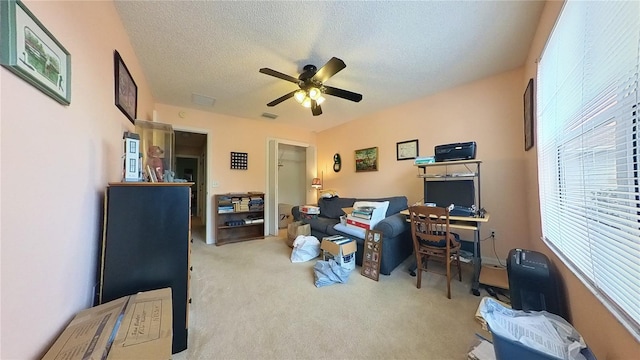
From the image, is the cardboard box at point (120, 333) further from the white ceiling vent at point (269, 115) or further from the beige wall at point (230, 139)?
the white ceiling vent at point (269, 115)

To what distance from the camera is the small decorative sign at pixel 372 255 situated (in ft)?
7.85

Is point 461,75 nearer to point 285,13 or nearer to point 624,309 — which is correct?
point 285,13

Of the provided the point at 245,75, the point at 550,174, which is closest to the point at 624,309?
the point at 550,174

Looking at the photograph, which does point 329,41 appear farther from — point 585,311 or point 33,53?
point 585,311

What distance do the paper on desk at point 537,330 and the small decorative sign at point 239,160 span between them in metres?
4.13

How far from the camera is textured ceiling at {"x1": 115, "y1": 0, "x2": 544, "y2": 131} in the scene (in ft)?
5.45

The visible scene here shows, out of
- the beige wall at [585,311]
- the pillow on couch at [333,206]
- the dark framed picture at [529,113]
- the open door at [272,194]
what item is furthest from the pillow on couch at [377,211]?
the open door at [272,194]

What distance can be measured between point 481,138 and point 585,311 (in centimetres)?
228

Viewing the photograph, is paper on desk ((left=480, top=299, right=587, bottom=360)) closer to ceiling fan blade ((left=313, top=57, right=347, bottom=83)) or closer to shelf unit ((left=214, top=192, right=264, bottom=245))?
ceiling fan blade ((left=313, top=57, right=347, bottom=83))

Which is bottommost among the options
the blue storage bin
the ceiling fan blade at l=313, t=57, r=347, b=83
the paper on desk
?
the paper on desk

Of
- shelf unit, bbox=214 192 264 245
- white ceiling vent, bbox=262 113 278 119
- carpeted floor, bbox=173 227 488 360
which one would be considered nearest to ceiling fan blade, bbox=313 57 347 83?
white ceiling vent, bbox=262 113 278 119

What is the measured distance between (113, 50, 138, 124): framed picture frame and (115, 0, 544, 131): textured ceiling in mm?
347

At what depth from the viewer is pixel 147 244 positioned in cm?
131

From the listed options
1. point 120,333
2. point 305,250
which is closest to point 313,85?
point 305,250
